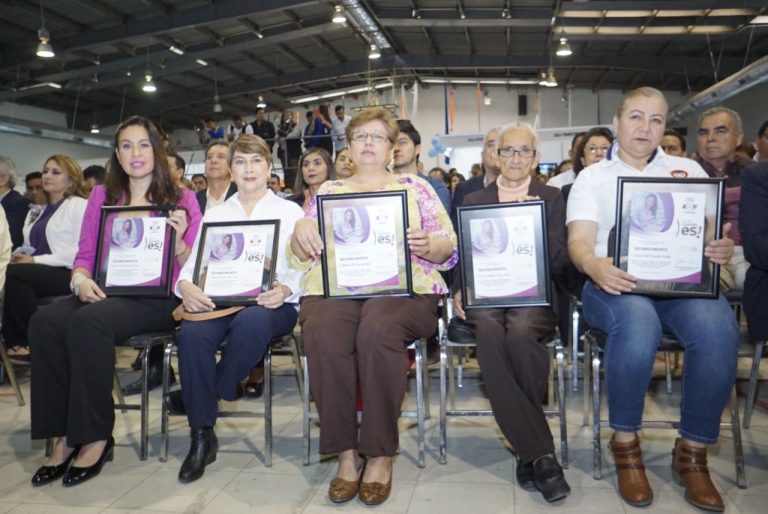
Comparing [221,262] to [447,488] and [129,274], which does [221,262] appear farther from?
[447,488]

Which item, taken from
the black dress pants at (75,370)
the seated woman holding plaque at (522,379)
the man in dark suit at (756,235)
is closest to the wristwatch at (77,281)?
the black dress pants at (75,370)

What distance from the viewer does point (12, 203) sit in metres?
4.64

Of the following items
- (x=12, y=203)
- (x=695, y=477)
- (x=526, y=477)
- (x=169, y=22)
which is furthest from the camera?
(x=169, y=22)

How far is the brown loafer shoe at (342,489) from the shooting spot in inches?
88.7

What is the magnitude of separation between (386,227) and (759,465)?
1.84 m

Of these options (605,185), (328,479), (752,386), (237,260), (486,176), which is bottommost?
(328,479)

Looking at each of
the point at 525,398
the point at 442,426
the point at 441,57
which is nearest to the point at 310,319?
the point at 442,426

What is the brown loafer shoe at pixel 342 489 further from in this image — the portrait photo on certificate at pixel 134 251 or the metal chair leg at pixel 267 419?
the portrait photo on certificate at pixel 134 251

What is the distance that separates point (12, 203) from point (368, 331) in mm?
3683

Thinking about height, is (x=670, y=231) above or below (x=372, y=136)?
below

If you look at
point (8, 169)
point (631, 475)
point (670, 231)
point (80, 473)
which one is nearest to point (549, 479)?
point (631, 475)

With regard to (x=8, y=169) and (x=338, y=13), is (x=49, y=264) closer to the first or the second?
(x=8, y=169)

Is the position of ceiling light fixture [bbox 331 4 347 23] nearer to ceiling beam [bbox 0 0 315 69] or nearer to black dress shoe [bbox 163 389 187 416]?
ceiling beam [bbox 0 0 315 69]

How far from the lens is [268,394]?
2656mm
